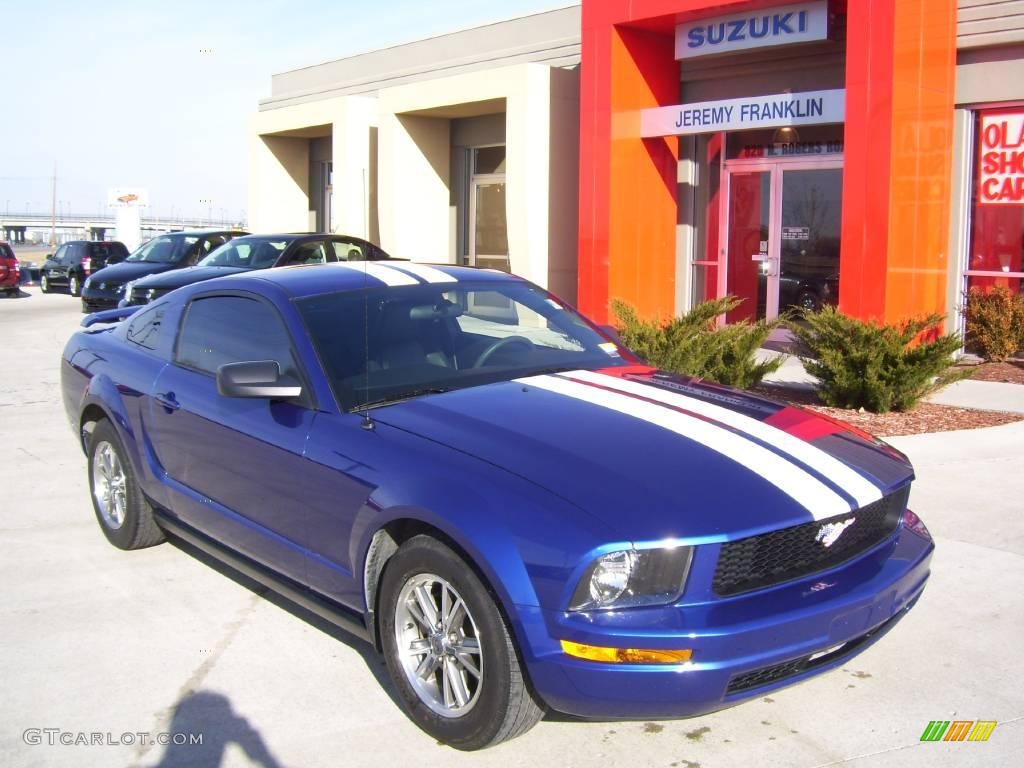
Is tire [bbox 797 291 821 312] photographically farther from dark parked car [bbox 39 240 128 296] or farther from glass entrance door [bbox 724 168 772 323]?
dark parked car [bbox 39 240 128 296]

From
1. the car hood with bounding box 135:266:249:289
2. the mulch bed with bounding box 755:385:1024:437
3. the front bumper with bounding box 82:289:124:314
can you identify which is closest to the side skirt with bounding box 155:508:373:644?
the mulch bed with bounding box 755:385:1024:437

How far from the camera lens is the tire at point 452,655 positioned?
342 cm

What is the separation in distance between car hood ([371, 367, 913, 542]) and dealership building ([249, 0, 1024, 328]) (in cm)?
844

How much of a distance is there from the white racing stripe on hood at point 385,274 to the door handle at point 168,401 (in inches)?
41.2

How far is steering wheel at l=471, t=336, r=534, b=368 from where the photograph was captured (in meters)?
4.82

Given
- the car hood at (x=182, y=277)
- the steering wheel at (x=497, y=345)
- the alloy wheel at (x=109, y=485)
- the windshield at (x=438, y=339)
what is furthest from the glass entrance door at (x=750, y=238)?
the alloy wheel at (x=109, y=485)

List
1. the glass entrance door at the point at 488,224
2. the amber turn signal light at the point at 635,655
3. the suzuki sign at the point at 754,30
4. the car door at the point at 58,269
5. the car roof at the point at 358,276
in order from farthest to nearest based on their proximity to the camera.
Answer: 1. the car door at the point at 58,269
2. the glass entrance door at the point at 488,224
3. the suzuki sign at the point at 754,30
4. the car roof at the point at 358,276
5. the amber turn signal light at the point at 635,655

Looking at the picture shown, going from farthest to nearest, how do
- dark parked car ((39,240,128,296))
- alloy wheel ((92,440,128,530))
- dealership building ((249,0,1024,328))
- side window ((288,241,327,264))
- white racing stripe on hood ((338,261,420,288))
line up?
dark parked car ((39,240,128,296))
side window ((288,241,327,264))
dealership building ((249,0,1024,328))
alloy wheel ((92,440,128,530))
white racing stripe on hood ((338,261,420,288))

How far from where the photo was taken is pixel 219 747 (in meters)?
3.78

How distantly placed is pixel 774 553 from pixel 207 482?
2699 millimetres

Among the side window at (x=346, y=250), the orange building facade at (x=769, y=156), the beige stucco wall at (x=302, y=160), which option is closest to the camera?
the orange building facade at (x=769, y=156)

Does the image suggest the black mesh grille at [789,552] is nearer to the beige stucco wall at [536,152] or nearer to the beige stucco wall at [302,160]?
the beige stucco wall at [536,152]

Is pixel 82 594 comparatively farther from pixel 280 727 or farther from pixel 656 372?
pixel 656 372

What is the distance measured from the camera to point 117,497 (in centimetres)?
595
